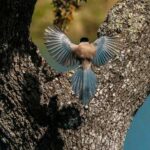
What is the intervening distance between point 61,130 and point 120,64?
0.48 m

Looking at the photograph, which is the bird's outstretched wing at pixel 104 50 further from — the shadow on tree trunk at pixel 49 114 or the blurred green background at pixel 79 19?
the blurred green background at pixel 79 19

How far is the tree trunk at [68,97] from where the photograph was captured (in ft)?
14.0

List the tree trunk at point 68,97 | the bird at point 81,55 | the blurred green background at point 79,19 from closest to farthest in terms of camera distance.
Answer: the bird at point 81,55, the tree trunk at point 68,97, the blurred green background at point 79,19

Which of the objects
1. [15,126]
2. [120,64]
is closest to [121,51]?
[120,64]

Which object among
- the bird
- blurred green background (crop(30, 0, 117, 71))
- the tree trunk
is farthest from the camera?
blurred green background (crop(30, 0, 117, 71))

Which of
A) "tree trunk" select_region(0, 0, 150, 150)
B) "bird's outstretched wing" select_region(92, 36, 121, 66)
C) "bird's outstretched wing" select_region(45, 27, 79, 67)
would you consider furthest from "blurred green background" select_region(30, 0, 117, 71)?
"bird's outstretched wing" select_region(45, 27, 79, 67)

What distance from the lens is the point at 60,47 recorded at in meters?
3.96

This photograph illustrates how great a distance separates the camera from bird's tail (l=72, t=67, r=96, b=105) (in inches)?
158

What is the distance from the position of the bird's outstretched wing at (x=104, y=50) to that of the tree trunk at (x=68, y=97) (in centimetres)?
22

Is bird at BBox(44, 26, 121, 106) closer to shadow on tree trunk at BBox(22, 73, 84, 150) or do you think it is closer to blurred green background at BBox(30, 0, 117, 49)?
shadow on tree trunk at BBox(22, 73, 84, 150)

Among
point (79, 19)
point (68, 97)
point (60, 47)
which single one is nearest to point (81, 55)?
point (60, 47)

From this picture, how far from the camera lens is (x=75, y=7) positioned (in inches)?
187

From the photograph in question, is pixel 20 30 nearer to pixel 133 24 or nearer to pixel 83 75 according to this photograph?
pixel 83 75

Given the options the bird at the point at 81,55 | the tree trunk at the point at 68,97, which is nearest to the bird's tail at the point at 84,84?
the bird at the point at 81,55
